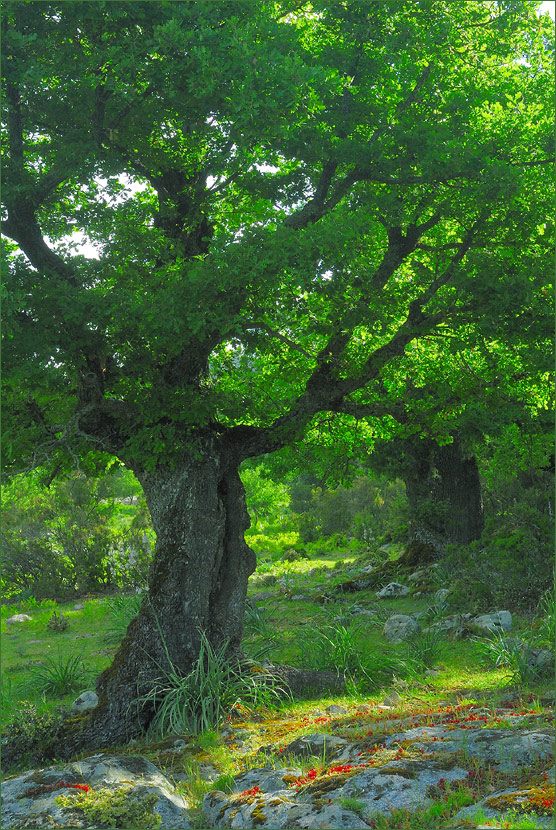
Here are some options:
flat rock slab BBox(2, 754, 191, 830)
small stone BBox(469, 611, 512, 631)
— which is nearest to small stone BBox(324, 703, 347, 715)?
flat rock slab BBox(2, 754, 191, 830)

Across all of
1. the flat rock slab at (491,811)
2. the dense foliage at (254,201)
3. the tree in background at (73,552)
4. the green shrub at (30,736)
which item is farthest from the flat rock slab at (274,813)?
the tree in background at (73,552)

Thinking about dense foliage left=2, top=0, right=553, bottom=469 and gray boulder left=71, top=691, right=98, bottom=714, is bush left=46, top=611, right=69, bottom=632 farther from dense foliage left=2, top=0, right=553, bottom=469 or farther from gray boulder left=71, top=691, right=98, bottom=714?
dense foliage left=2, top=0, right=553, bottom=469

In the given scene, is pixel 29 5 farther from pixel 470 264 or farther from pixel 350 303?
pixel 470 264

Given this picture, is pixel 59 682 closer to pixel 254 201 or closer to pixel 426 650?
pixel 426 650

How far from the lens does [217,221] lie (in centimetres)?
1088

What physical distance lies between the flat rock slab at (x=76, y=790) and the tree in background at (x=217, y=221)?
228 centimetres

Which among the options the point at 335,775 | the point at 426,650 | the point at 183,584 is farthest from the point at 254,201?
the point at 335,775

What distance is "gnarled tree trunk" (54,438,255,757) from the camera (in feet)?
27.8

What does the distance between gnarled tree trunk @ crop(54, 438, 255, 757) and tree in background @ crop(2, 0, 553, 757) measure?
0.10ft

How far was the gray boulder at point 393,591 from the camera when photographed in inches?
633

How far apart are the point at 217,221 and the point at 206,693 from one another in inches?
267

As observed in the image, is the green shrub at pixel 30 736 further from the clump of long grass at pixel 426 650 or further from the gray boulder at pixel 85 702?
the clump of long grass at pixel 426 650

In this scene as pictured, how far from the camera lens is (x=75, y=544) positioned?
66.8 ft

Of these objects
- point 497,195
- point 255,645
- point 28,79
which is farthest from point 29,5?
point 255,645
